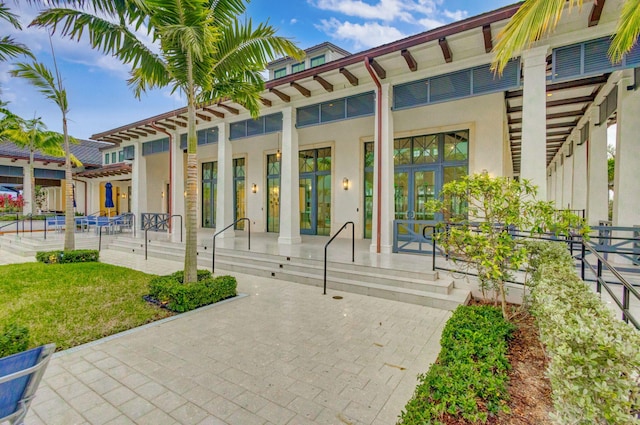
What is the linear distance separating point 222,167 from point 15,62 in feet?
18.6

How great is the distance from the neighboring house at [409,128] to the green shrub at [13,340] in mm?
6470

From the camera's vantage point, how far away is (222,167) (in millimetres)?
10852

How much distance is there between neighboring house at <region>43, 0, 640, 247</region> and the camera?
565cm

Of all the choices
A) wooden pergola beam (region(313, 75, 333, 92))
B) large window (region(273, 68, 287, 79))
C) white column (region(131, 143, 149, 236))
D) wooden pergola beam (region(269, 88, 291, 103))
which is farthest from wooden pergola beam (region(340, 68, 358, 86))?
white column (region(131, 143, 149, 236))

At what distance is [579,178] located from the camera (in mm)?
12000

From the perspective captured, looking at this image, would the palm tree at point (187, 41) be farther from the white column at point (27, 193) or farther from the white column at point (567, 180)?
the white column at point (27, 193)

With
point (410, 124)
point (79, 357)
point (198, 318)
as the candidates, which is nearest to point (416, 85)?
point (410, 124)

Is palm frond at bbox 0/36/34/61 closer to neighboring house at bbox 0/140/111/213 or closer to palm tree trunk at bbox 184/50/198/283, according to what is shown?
palm tree trunk at bbox 184/50/198/283

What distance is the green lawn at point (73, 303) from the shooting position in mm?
4066

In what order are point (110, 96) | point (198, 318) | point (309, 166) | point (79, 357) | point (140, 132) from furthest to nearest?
1. point (110, 96)
2. point (140, 132)
3. point (309, 166)
4. point (198, 318)
5. point (79, 357)

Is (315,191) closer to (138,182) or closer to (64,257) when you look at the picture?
(64,257)

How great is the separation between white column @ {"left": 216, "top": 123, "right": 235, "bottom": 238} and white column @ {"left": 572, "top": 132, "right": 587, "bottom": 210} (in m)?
13.1

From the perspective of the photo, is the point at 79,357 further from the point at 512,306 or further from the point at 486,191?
the point at 512,306

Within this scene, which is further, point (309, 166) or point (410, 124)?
point (309, 166)
